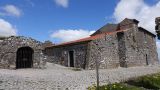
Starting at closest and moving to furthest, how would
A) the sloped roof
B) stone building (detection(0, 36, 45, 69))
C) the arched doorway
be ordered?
stone building (detection(0, 36, 45, 69)), the arched doorway, the sloped roof

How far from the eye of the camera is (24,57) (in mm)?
25312

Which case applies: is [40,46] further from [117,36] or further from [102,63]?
[117,36]

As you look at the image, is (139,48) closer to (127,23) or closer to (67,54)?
(127,23)

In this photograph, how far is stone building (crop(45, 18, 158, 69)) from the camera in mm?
28750

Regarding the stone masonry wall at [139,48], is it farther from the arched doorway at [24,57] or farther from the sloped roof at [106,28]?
the arched doorway at [24,57]

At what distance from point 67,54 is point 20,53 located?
309 inches

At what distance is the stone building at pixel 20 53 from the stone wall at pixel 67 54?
557 cm

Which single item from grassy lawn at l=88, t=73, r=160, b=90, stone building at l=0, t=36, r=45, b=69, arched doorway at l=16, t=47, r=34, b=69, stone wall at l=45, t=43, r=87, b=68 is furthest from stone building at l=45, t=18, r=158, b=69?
grassy lawn at l=88, t=73, r=160, b=90

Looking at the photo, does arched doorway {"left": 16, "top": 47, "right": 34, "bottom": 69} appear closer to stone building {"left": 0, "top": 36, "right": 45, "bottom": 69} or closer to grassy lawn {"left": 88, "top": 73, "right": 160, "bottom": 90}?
stone building {"left": 0, "top": 36, "right": 45, "bottom": 69}

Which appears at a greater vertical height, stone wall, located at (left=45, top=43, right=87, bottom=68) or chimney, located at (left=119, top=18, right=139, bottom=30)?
chimney, located at (left=119, top=18, right=139, bottom=30)

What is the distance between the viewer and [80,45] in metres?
29.6

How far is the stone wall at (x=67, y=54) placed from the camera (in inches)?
1147

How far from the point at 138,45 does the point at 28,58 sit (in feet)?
54.3

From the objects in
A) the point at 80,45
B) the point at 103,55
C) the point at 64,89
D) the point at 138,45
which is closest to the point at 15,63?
the point at 80,45
